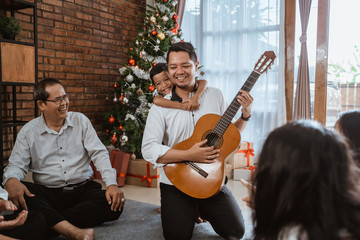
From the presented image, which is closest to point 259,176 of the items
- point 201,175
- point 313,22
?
point 201,175

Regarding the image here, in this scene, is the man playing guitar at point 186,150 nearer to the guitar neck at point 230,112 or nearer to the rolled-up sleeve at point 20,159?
the guitar neck at point 230,112

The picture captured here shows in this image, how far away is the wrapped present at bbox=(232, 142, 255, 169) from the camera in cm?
375

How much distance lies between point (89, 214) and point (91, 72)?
2.12 metres

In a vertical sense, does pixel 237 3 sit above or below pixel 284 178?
above

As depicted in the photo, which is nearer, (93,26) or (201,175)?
(201,175)

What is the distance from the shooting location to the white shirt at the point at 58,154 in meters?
2.29

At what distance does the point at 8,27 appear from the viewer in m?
2.77

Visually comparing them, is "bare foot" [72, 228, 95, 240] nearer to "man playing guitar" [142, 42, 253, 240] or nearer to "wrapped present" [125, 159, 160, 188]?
"man playing guitar" [142, 42, 253, 240]

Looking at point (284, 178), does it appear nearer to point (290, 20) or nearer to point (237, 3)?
point (290, 20)

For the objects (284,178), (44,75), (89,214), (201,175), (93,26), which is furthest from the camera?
(93,26)

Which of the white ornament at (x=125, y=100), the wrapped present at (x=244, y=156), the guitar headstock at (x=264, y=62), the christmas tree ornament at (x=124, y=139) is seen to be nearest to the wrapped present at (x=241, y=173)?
the wrapped present at (x=244, y=156)

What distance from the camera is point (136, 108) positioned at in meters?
3.75

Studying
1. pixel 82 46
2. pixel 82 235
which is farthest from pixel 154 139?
pixel 82 46

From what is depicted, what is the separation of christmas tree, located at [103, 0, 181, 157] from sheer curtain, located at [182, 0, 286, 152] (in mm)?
421
